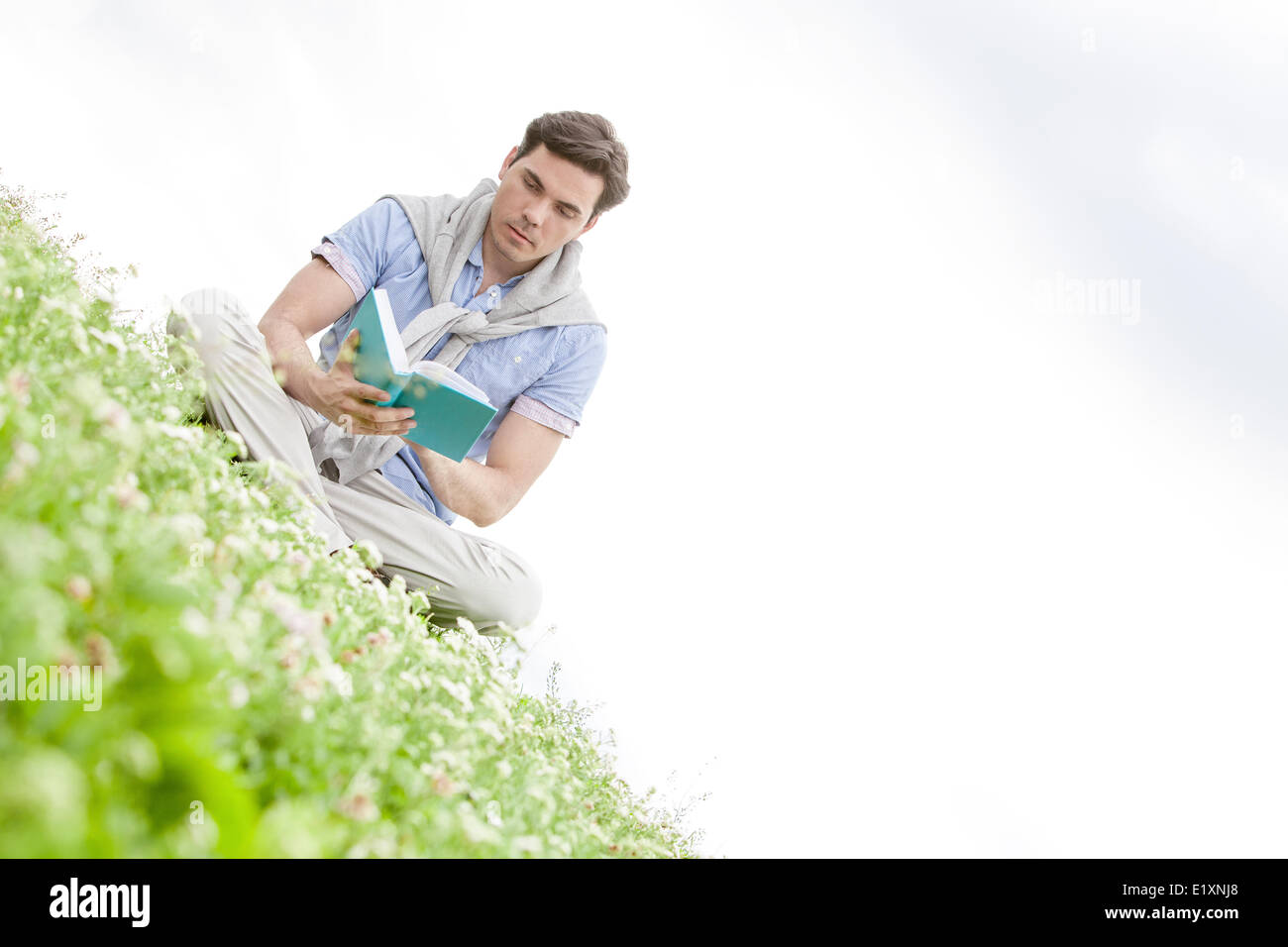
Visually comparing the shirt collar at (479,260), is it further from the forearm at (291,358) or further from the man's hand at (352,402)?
the man's hand at (352,402)

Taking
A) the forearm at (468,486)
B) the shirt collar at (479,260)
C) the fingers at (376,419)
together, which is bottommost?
the forearm at (468,486)

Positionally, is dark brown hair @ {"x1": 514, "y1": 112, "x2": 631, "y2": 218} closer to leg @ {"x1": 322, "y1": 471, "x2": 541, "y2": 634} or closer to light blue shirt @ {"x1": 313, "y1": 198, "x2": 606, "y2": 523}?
light blue shirt @ {"x1": 313, "y1": 198, "x2": 606, "y2": 523}

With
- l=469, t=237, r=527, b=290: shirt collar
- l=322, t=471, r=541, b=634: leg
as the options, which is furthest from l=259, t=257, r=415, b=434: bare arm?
l=469, t=237, r=527, b=290: shirt collar

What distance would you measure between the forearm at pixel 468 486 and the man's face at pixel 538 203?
99 centimetres

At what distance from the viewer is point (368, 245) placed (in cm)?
421

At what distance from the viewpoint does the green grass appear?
1.02 meters

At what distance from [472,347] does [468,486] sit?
69 cm

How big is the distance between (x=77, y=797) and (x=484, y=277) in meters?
3.76

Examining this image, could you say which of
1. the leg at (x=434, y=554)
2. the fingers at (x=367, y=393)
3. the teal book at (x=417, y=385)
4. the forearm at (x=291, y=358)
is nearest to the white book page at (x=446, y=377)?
the teal book at (x=417, y=385)

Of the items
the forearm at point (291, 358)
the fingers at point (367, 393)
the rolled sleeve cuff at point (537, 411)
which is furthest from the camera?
the rolled sleeve cuff at point (537, 411)

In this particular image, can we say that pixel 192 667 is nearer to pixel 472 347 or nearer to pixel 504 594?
pixel 504 594

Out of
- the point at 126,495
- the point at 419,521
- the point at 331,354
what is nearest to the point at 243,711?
the point at 126,495

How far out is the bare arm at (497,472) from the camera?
408cm
